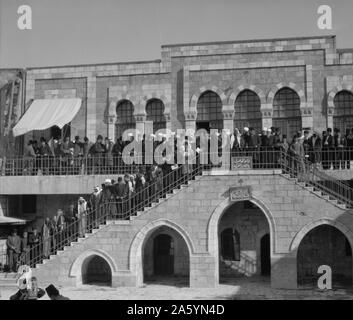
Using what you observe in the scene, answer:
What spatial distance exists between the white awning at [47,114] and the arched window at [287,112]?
9.38 metres

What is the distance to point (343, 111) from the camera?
23.8m

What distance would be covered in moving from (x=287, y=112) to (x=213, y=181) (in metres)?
6.14

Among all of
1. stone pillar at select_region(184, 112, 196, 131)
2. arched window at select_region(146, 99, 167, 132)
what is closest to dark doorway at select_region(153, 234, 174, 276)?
stone pillar at select_region(184, 112, 196, 131)

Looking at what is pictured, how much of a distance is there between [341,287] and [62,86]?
626 inches

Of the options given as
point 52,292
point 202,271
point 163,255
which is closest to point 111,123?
point 163,255

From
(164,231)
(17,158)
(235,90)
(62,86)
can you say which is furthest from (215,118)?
(17,158)

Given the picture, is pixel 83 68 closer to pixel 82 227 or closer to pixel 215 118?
pixel 215 118

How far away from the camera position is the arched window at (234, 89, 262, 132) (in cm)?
2447

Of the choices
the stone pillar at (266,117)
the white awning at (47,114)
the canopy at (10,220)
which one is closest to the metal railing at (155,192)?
the canopy at (10,220)

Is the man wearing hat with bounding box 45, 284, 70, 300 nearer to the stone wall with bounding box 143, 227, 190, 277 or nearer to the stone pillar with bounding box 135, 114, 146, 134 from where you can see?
the stone wall with bounding box 143, 227, 190, 277

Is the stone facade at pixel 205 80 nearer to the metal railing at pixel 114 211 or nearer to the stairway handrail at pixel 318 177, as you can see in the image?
the stairway handrail at pixel 318 177

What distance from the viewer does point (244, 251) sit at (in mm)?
22875

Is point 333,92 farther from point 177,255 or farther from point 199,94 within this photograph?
point 177,255

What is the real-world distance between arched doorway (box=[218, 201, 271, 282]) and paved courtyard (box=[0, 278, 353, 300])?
1.90 metres
